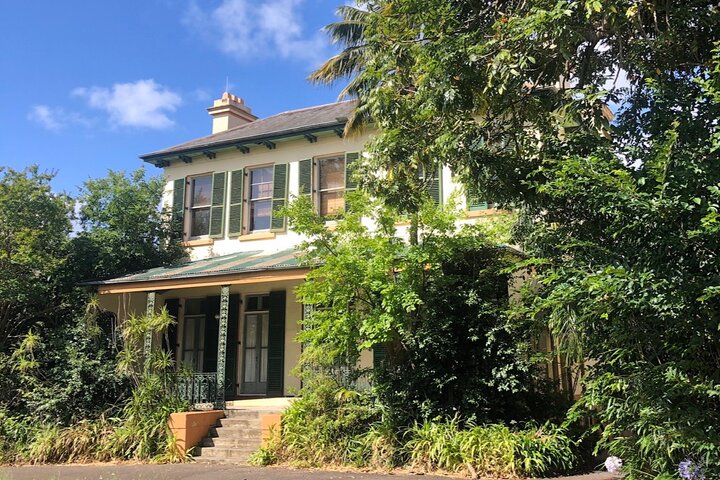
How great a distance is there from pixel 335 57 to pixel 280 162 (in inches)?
114

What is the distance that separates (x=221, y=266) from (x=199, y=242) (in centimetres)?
295

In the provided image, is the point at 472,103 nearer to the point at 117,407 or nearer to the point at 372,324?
the point at 372,324

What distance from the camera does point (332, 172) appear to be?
14.9 meters

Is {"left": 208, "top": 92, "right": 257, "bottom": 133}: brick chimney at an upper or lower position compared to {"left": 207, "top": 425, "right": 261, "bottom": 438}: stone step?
upper

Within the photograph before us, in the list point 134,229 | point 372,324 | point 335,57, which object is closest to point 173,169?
point 134,229

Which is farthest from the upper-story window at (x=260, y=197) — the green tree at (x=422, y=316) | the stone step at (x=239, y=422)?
the green tree at (x=422, y=316)

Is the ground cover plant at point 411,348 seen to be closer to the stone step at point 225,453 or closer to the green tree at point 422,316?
the green tree at point 422,316

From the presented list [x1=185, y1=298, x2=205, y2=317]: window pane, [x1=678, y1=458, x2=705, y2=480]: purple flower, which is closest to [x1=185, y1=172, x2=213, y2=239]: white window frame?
[x1=185, y1=298, x2=205, y2=317]: window pane

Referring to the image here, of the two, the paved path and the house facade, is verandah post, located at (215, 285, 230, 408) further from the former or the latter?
the paved path

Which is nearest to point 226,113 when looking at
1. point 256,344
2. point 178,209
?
point 178,209

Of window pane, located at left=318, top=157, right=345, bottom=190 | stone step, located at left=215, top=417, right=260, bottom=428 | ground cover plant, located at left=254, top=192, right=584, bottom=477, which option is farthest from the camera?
window pane, located at left=318, top=157, right=345, bottom=190

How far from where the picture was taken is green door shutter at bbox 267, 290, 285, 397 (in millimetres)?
14000

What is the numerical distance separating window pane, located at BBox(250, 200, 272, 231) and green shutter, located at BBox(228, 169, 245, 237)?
12.4 inches

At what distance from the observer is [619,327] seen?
18.4ft
